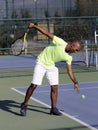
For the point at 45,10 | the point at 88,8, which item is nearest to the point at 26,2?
the point at 45,10

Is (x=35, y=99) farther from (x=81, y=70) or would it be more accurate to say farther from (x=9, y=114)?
(x=81, y=70)

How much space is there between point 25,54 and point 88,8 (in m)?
8.01

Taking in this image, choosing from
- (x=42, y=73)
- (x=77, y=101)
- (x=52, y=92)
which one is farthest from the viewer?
(x=77, y=101)

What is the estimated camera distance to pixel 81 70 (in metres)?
16.2

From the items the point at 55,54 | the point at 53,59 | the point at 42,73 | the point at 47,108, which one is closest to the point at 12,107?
the point at 47,108

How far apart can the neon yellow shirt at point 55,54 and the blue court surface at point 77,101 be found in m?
1.06

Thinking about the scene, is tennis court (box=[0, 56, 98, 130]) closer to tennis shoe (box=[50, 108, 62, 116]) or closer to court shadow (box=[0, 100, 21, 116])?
court shadow (box=[0, 100, 21, 116])

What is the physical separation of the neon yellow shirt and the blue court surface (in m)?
1.06

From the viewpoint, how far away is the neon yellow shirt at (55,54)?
27.0 feet

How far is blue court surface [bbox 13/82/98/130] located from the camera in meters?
8.30

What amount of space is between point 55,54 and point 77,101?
6.72 ft

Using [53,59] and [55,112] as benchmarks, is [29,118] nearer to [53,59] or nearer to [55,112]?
[55,112]

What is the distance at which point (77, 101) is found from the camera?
9984mm

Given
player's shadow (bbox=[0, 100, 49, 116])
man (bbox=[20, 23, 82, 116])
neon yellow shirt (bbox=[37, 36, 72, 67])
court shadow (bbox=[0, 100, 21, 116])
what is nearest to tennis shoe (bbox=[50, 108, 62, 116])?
man (bbox=[20, 23, 82, 116])
